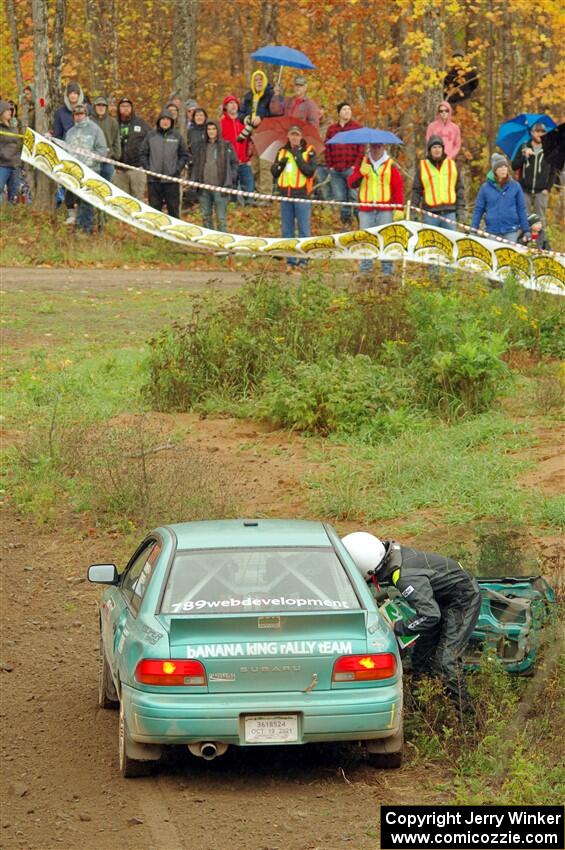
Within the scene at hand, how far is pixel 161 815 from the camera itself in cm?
741

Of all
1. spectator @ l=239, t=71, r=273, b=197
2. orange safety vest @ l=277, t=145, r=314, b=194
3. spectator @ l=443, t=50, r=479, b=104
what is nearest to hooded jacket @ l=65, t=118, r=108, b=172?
spectator @ l=239, t=71, r=273, b=197

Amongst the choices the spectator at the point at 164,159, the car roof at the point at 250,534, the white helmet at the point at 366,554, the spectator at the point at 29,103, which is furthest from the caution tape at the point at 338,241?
the car roof at the point at 250,534

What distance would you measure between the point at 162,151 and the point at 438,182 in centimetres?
587

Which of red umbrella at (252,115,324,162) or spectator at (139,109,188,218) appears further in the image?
red umbrella at (252,115,324,162)

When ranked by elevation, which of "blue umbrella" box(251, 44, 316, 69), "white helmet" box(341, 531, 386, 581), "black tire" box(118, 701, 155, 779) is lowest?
"black tire" box(118, 701, 155, 779)

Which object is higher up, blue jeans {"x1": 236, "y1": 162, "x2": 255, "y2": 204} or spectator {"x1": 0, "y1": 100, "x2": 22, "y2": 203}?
spectator {"x1": 0, "y1": 100, "x2": 22, "y2": 203}

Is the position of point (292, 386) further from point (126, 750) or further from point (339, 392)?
point (126, 750)

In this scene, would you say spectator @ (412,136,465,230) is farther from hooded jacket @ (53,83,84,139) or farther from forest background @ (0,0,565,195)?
hooded jacket @ (53,83,84,139)

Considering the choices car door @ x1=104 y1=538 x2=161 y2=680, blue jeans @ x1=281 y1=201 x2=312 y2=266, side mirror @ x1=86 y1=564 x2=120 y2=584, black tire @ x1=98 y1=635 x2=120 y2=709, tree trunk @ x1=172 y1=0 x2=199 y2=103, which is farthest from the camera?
tree trunk @ x1=172 y1=0 x2=199 y2=103

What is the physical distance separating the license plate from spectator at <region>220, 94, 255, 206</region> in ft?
68.8

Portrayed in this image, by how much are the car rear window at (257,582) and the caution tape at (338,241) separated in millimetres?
12283

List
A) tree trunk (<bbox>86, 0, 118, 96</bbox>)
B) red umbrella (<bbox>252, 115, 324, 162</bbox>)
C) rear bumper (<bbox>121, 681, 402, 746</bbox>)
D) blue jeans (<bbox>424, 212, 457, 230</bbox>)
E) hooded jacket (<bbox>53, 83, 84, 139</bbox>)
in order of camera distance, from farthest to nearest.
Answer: tree trunk (<bbox>86, 0, 118, 96</bbox>), red umbrella (<bbox>252, 115, 324, 162</bbox>), hooded jacket (<bbox>53, 83, 84, 139</bbox>), blue jeans (<bbox>424, 212, 457, 230</bbox>), rear bumper (<bbox>121, 681, 402, 746</bbox>)

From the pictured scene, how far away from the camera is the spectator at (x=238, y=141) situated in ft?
91.7

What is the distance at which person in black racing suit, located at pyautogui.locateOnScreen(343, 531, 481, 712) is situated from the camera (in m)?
8.69
